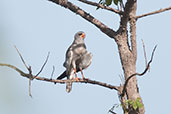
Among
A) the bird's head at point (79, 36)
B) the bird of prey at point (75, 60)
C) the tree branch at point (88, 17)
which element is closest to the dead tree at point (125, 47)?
the tree branch at point (88, 17)

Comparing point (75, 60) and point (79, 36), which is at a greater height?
point (79, 36)

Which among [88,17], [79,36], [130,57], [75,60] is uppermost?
[79,36]

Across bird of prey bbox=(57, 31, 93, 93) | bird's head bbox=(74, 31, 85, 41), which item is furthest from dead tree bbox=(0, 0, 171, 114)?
bird's head bbox=(74, 31, 85, 41)

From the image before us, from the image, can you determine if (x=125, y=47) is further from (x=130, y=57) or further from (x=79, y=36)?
(x=79, y=36)

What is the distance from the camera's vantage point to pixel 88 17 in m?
3.90

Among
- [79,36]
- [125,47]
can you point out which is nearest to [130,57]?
[125,47]

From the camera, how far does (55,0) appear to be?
415cm

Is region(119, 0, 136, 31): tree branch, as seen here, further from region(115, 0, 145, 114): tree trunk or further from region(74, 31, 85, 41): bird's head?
region(74, 31, 85, 41): bird's head

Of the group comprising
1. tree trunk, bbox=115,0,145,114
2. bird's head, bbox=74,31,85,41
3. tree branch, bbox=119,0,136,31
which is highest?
bird's head, bbox=74,31,85,41

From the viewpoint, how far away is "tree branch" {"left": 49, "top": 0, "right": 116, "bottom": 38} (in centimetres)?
382

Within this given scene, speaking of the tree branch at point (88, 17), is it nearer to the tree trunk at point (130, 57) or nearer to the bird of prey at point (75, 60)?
the tree trunk at point (130, 57)

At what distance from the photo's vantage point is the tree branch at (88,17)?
12.5 ft

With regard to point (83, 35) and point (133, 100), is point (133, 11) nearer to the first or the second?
point (133, 100)

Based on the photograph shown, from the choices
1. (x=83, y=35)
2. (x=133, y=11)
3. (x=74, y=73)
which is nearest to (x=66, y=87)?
(x=74, y=73)
